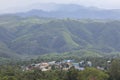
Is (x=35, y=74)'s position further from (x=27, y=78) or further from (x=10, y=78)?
(x=10, y=78)

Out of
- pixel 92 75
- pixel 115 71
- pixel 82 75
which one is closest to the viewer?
pixel 92 75

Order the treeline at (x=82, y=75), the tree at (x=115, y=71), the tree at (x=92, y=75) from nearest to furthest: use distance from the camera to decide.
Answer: the tree at (x=92, y=75) → the treeline at (x=82, y=75) → the tree at (x=115, y=71)

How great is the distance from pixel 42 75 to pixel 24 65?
5710cm

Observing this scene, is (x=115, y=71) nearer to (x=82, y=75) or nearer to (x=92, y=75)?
(x=92, y=75)

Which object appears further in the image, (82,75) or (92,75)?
(82,75)

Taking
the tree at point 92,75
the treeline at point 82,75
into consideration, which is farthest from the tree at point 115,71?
the tree at point 92,75

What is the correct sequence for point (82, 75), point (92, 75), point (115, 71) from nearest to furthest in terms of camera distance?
point (92, 75) < point (82, 75) < point (115, 71)

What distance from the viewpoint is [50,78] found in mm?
79938

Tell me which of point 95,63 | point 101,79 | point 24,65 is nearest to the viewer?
point 101,79

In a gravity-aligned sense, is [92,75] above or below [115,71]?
above

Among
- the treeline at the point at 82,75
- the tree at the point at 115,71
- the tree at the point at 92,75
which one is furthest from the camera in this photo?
the tree at the point at 115,71

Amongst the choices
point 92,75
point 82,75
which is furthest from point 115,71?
point 82,75

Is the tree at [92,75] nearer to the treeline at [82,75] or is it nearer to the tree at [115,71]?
the treeline at [82,75]

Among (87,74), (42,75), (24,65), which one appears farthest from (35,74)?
(24,65)
